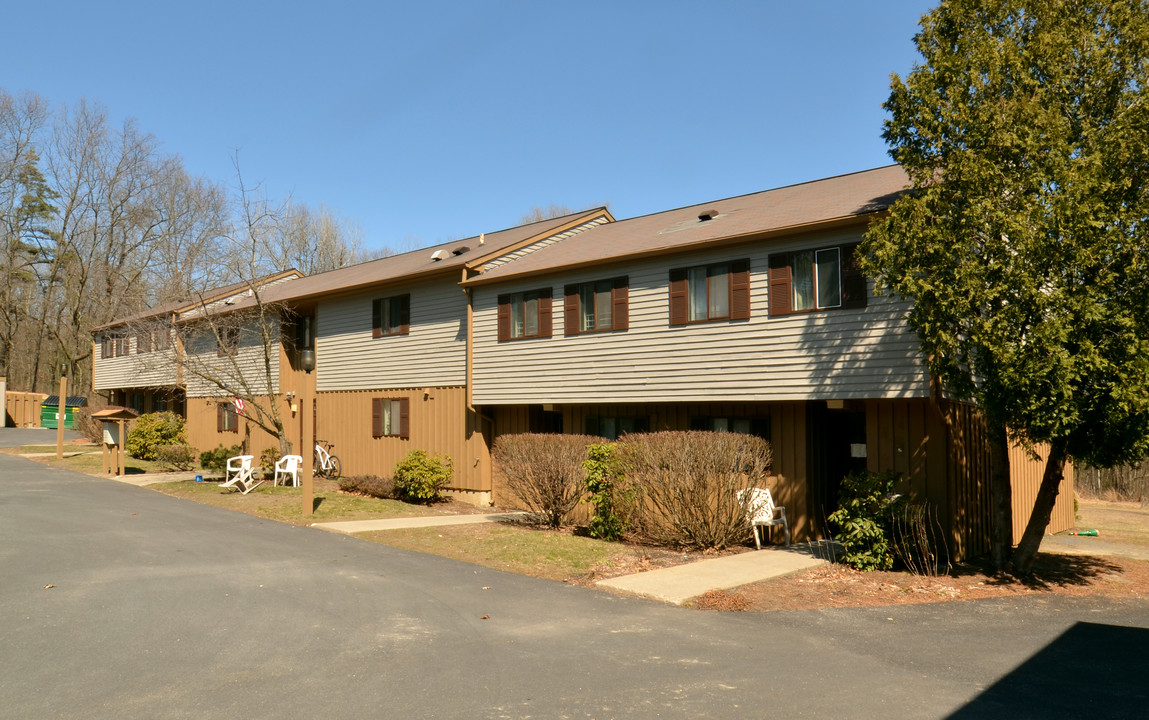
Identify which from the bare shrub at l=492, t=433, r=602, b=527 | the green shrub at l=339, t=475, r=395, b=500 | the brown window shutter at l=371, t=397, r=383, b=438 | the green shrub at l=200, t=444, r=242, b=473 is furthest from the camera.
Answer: the green shrub at l=200, t=444, r=242, b=473

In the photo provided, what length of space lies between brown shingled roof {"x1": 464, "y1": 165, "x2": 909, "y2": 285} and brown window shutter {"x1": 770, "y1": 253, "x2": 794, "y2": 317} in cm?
52

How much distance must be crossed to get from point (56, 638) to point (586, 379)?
11.6m

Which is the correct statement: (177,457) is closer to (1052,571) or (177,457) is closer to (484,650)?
(484,650)

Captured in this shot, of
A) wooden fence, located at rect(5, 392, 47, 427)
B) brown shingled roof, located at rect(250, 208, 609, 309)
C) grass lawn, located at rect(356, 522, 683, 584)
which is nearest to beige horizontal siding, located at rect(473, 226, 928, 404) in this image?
brown shingled roof, located at rect(250, 208, 609, 309)

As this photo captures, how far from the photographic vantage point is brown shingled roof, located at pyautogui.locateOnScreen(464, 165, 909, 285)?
1463 cm

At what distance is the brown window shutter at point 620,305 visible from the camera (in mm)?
17312

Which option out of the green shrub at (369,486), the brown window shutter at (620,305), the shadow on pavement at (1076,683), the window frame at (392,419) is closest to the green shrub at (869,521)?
the shadow on pavement at (1076,683)

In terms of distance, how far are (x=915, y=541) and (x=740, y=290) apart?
5.31 metres

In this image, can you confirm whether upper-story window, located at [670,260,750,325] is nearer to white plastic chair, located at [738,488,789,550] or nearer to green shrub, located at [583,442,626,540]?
green shrub, located at [583,442,626,540]

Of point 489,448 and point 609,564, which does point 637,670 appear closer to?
point 609,564

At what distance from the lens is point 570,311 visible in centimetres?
1842

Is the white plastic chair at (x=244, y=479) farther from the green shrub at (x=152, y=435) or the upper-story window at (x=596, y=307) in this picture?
the green shrub at (x=152, y=435)

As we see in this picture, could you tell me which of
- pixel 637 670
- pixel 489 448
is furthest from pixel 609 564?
pixel 489 448

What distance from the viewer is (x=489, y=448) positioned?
20656 mm
